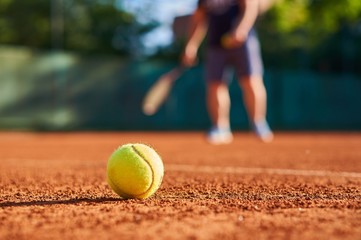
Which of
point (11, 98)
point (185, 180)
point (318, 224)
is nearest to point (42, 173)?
point (185, 180)

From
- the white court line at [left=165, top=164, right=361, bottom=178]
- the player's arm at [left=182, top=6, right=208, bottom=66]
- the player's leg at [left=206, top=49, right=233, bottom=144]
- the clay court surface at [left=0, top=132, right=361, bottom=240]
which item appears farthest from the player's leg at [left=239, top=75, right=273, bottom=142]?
the clay court surface at [left=0, top=132, right=361, bottom=240]

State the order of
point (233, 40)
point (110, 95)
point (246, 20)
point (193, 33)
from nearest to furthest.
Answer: point (233, 40), point (246, 20), point (193, 33), point (110, 95)

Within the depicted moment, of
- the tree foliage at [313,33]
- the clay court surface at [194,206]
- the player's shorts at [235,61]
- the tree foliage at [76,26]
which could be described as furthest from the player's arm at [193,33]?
the tree foliage at [76,26]

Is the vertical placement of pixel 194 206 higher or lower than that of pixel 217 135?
higher

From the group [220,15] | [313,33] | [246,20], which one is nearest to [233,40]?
[246,20]

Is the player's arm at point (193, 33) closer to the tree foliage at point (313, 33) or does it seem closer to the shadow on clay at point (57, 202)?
the shadow on clay at point (57, 202)

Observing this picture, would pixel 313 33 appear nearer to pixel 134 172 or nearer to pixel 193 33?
pixel 193 33
